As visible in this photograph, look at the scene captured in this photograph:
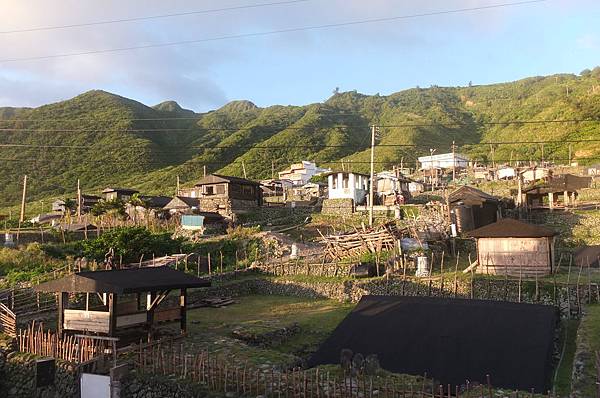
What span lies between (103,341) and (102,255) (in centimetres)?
1732

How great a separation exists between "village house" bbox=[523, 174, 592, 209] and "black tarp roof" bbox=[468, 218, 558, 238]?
1587 cm

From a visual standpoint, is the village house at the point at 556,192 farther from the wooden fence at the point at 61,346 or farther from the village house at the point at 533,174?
the wooden fence at the point at 61,346

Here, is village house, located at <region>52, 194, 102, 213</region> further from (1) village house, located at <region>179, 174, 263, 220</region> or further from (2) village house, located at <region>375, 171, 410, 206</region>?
(2) village house, located at <region>375, 171, 410, 206</region>

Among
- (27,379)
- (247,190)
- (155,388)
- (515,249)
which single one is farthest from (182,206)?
(155,388)

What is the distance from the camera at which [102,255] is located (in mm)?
30297

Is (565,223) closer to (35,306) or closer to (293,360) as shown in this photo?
(293,360)

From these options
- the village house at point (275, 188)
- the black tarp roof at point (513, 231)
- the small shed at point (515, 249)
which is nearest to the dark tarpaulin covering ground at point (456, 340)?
the small shed at point (515, 249)

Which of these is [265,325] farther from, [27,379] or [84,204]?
[84,204]

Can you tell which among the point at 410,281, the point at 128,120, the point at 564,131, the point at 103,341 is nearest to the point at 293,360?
the point at 103,341

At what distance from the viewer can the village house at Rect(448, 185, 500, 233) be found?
3431 centimetres

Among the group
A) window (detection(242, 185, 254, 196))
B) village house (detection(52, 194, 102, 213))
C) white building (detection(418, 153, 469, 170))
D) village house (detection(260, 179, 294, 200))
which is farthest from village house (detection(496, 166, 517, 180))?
village house (detection(52, 194, 102, 213))

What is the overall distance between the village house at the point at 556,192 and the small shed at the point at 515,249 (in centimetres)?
1623

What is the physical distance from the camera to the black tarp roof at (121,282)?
14.1m

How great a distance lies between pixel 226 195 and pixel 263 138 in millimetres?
69593
